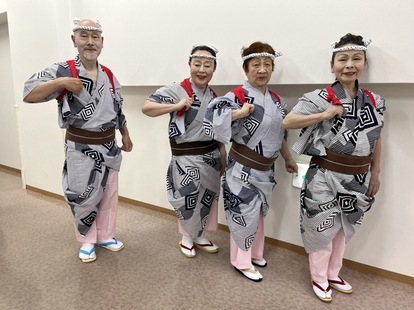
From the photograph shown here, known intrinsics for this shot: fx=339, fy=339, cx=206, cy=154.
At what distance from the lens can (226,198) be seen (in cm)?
211

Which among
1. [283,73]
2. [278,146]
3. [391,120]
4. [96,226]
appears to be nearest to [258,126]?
[278,146]

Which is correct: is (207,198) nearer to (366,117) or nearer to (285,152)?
(285,152)

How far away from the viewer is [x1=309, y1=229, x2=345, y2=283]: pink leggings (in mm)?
1890

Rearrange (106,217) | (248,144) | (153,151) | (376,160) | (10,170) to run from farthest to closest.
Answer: (10,170) → (153,151) → (106,217) → (248,144) → (376,160)

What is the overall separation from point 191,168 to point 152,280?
74 cm

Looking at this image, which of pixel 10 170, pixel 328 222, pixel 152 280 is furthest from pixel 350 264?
pixel 10 170

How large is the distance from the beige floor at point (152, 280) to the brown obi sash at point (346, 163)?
2.43ft

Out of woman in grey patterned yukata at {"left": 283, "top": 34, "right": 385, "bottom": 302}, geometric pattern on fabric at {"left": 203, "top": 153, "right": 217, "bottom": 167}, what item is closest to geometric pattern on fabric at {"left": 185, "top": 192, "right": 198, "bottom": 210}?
geometric pattern on fabric at {"left": 203, "top": 153, "right": 217, "bottom": 167}


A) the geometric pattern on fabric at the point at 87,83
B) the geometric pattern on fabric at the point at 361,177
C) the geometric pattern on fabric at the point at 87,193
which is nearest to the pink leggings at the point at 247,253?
the geometric pattern on fabric at the point at 361,177

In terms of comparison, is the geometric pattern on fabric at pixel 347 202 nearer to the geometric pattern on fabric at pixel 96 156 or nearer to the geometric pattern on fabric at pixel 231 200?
the geometric pattern on fabric at pixel 231 200

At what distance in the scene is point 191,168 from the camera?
7.33ft

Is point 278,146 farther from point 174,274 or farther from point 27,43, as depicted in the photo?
point 27,43

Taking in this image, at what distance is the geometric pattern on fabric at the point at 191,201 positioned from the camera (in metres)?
2.25

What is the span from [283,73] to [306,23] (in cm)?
32
